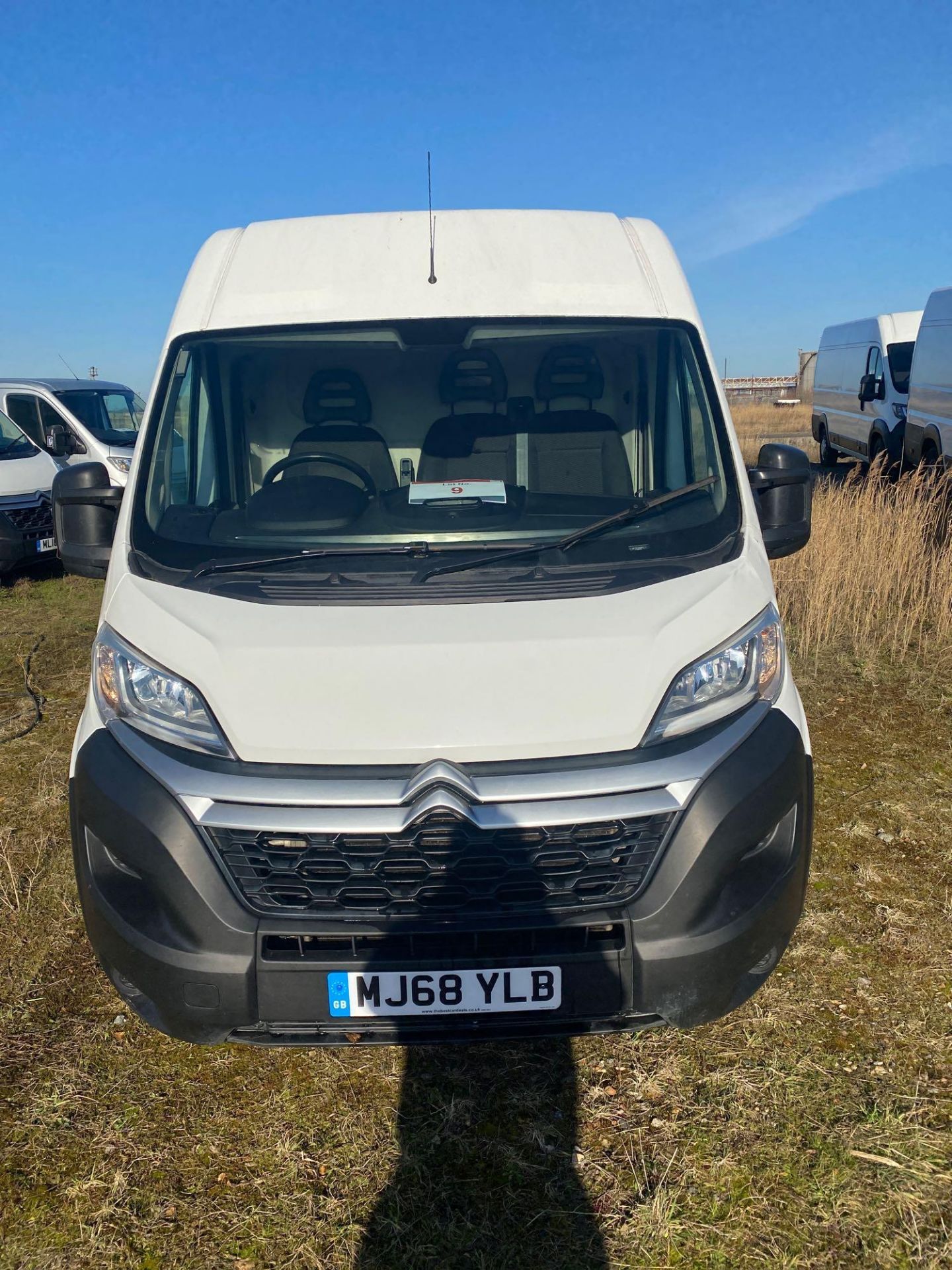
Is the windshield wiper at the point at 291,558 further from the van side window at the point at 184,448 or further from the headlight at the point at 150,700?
the van side window at the point at 184,448

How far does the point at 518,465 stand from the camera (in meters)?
3.21

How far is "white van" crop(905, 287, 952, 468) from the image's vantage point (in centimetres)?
977

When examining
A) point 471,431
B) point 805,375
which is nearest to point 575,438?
point 471,431

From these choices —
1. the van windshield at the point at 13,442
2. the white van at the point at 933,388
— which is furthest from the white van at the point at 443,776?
the white van at the point at 933,388

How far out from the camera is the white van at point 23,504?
9297mm

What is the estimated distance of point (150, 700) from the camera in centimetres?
243

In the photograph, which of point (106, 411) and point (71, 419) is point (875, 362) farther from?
point (71, 419)

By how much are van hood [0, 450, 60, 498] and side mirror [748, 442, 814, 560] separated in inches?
314

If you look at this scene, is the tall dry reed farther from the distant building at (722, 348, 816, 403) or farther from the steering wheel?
the distant building at (722, 348, 816, 403)

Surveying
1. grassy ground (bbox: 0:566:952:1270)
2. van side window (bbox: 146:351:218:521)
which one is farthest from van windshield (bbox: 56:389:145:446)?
grassy ground (bbox: 0:566:952:1270)

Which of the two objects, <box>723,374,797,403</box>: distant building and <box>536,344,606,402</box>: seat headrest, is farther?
<box>723,374,797,403</box>: distant building

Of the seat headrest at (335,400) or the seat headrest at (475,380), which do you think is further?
the seat headrest at (335,400)

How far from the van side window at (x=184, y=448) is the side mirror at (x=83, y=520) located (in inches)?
9.3

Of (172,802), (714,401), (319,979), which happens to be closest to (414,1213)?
(319,979)
